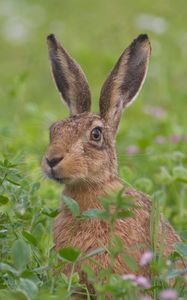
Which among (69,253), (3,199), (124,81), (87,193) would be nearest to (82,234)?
(87,193)

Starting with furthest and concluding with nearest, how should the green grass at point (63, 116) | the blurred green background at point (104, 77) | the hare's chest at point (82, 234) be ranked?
the blurred green background at point (104, 77) < the hare's chest at point (82, 234) < the green grass at point (63, 116)

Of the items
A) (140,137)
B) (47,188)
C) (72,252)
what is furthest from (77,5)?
(72,252)

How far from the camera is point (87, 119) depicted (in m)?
6.54

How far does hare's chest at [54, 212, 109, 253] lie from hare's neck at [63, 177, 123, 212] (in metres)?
0.12

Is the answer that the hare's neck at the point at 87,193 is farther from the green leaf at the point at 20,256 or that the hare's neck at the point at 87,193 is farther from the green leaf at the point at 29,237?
the green leaf at the point at 20,256

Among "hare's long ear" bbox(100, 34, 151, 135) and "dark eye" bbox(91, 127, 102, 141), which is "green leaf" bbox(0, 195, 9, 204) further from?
"hare's long ear" bbox(100, 34, 151, 135)

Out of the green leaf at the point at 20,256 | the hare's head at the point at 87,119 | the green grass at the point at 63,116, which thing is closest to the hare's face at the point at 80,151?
the hare's head at the point at 87,119

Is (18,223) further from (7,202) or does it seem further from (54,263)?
(54,263)

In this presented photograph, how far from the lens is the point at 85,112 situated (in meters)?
6.76

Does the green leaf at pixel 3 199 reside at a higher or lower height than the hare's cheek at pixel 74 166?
lower

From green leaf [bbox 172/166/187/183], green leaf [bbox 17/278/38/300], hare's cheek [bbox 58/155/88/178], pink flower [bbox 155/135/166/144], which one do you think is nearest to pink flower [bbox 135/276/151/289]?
green leaf [bbox 17/278/38/300]

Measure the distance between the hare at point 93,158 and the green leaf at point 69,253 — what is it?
2.77 feet

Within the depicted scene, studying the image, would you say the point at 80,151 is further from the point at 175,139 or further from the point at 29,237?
the point at 175,139

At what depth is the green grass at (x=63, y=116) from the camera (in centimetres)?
563
